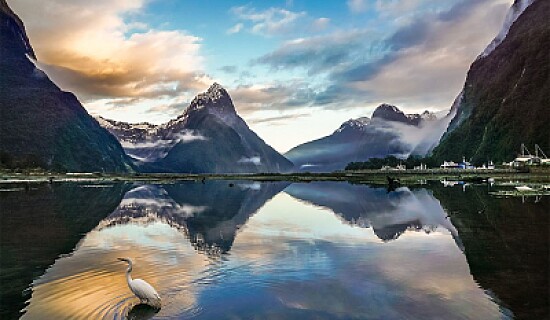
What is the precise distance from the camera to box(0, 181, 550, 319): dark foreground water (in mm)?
18375

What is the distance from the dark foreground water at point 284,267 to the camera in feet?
60.3

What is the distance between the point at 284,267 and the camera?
26.1m

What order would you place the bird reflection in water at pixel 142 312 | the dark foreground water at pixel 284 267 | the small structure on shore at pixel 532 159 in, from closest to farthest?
the bird reflection in water at pixel 142 312, the dark foreground water at pixel 284 267, the small structure on shore at pixel 532 159

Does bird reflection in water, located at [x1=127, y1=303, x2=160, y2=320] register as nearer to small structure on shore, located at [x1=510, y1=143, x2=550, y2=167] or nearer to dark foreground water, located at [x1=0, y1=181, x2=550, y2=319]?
dark foreground water, located at [x1=0, y1=181, x2=550, y2=319]

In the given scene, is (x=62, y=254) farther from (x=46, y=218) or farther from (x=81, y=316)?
(x=46, y=218)

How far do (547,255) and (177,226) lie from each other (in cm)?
3260

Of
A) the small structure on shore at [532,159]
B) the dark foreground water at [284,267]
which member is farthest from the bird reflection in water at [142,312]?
the small structure on shore at [532,159]

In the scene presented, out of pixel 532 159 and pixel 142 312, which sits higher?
pixel 532 159

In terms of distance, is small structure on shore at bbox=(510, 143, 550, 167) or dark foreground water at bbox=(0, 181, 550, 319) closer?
dark foreground water at bbox=(0, 181, 550, 319)

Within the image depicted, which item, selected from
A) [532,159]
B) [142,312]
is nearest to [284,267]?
[142,312]

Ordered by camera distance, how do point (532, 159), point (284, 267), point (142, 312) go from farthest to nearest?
point (532, 159), point (284, 267), point (142, 312)

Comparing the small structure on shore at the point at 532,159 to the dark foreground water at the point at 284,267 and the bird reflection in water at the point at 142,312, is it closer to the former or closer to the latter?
the dark foreground water at the point at 284,267

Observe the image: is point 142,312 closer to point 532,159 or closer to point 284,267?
point 284,267

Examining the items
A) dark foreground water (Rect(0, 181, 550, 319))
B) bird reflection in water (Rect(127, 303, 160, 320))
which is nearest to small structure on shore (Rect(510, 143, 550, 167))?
dark foreground water (Rect(0, 181, 550, 319))
